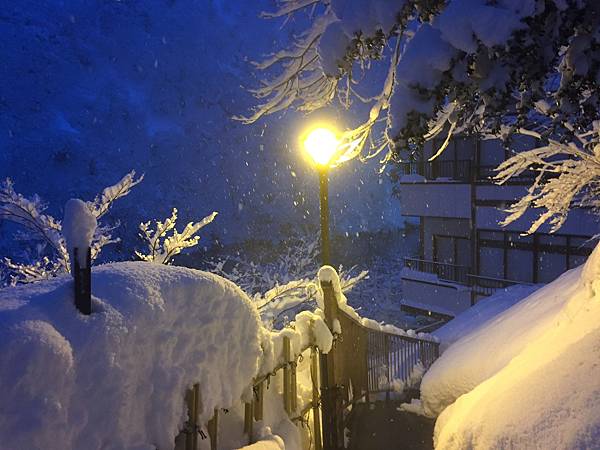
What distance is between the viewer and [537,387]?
3.54 metres

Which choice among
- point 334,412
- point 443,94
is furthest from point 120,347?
point 334,412

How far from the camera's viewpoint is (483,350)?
21.8ft

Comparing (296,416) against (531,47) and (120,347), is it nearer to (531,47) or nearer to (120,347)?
(120,347)

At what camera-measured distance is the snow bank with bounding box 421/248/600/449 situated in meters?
3.04

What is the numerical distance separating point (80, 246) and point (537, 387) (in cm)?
345

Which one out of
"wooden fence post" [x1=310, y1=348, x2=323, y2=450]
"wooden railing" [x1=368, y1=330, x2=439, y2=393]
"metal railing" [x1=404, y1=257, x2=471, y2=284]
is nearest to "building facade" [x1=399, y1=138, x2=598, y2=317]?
"metal railing" [x1=404, y1=257, x2=471, y2=284]

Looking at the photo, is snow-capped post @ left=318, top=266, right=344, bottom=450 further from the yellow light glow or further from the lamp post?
the yellow light glow

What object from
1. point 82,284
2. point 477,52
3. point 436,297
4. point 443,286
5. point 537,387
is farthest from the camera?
point 436,297

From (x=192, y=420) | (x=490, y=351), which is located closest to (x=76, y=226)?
(x=192, y=420)

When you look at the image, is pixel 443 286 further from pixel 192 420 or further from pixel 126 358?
pixel 126 358

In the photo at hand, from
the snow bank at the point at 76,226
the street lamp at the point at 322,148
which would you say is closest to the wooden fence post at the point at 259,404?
the snow bank at the point at 76,226

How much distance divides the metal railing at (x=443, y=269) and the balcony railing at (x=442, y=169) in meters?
3.36

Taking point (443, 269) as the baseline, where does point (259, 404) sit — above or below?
above

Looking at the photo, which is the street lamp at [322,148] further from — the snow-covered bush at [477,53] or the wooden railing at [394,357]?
the wooden railing at [394,357]
